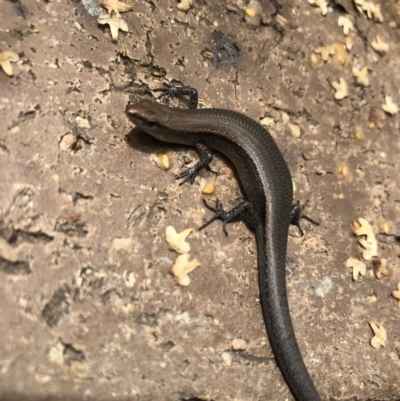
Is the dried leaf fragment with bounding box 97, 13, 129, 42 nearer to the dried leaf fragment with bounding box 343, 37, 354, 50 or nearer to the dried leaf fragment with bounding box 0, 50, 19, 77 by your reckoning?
the dried leaf fragment with bounding box 0, 50, 19, 77

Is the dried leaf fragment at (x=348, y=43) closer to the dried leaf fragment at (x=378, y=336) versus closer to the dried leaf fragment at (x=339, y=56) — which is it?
the dried leaf fragment at (x=339, y=56)

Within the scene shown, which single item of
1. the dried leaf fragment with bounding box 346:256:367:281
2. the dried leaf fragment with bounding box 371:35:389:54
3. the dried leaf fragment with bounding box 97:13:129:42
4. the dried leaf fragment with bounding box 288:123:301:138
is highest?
the dried leaf fragment with bounding box 371:35:389:54

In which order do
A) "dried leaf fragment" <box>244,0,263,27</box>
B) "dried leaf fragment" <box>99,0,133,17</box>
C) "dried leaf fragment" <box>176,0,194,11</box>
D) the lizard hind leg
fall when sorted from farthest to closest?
"dried leaf fragment" <box>244,0,263,27</box>
"dried leaf fragment" <box>176,0,194,11</box>
"dried leaf fragment" <box>99,0,133,17</box>
the lizard hind leg

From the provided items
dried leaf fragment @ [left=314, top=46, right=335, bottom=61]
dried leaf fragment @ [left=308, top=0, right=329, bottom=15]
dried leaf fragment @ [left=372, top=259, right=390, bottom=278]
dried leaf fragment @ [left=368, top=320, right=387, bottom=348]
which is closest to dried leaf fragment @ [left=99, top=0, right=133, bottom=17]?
dried leaf fragment @ [left=314, top=46, right=335, bottom=61]

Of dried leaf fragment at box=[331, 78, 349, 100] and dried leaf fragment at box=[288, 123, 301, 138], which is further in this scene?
dried leaf fragment at box=[331, 78, 349, 100]

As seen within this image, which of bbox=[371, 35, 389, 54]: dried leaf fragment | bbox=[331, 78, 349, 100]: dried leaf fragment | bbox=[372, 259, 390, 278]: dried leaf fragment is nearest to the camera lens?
bbox=[372, 259, 390, 278]: dried leaf fragment

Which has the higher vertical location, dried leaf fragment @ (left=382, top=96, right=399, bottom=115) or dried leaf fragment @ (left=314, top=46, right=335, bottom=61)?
dried leaf fragment @ (left=314, top=46, right=335, bottom=61)
